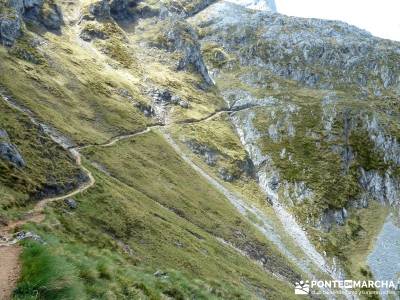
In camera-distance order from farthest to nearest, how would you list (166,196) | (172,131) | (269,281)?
(172,131) < (166,196) < (269,281)

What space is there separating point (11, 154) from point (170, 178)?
5398 centimetres

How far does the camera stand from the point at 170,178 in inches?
4227

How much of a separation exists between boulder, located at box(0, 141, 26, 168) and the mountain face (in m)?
0.17

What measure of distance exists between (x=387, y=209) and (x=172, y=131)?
77383 millimetres

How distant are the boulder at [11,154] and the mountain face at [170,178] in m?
0.17

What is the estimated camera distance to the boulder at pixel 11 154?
5531 centimetres

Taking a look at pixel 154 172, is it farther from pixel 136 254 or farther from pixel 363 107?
pixel 363 107

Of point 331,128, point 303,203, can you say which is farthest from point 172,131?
point 331,128

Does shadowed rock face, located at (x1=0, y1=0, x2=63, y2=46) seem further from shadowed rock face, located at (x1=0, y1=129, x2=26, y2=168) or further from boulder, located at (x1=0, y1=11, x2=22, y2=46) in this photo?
shadowed rock face, located at (x1=0, y1=129, x2=26, y2=168)

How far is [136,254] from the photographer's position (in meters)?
59.1

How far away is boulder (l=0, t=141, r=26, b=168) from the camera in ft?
181

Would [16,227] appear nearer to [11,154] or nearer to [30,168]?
[11,154]

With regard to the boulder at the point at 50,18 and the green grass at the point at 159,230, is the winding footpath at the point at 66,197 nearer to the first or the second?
the green grass at the point at 159,230

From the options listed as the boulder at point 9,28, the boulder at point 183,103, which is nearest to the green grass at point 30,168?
the boulder at point 9,28
